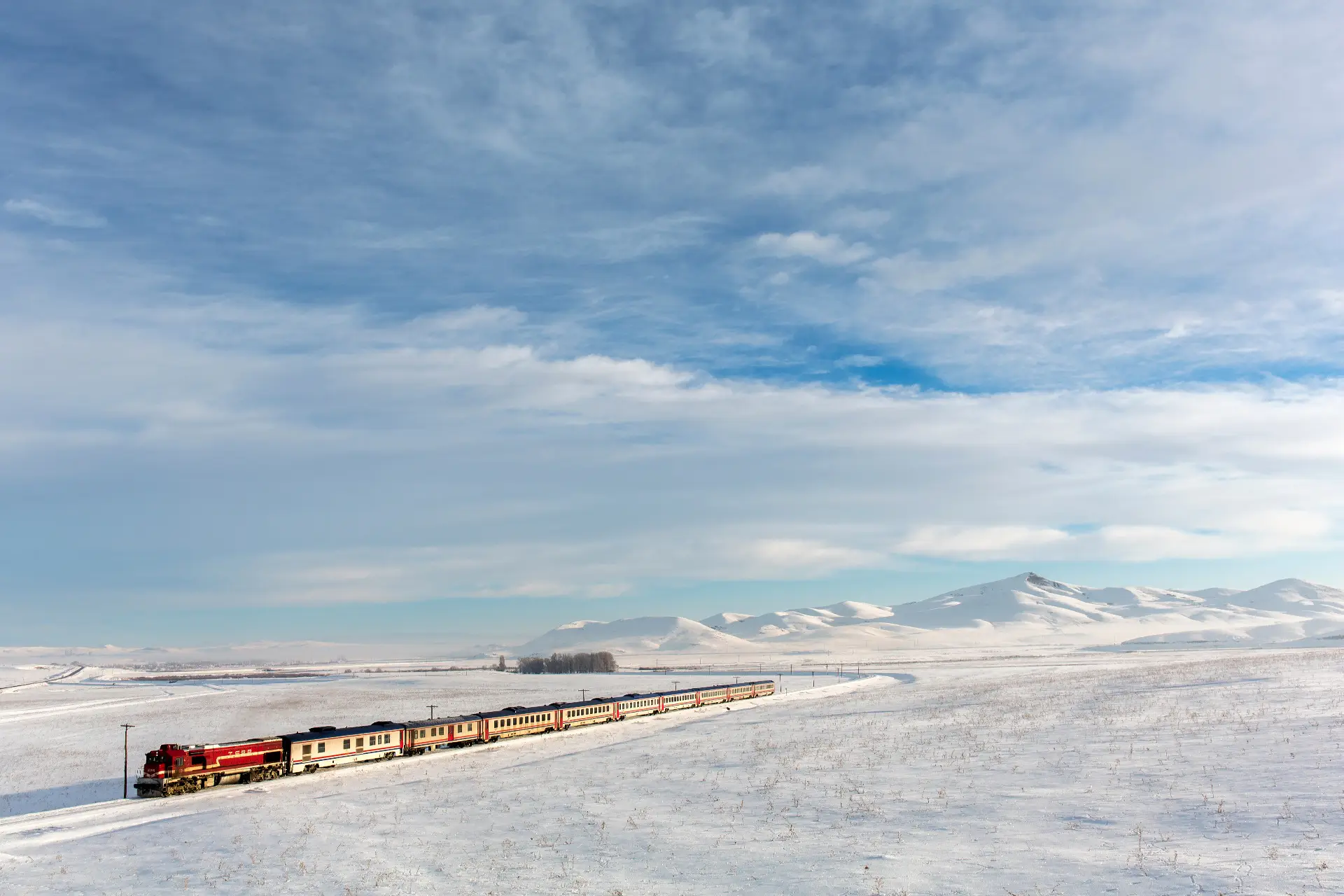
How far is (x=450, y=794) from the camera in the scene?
107 ft

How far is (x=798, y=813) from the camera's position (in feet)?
85.8

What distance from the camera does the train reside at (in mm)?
35594

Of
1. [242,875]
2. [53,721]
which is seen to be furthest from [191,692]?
[242,875]

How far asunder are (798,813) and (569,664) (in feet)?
524

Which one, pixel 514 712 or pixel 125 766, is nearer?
pixel 125 766

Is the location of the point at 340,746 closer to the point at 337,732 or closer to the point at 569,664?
the point at 337,732

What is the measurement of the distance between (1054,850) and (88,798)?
38017mm

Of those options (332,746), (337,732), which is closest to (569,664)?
(337,732)

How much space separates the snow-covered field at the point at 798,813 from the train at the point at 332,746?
135 centimetres

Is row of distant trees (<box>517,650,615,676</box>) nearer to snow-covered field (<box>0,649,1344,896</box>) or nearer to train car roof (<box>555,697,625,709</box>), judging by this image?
train car roof (<box>555,697,625,709</box>)

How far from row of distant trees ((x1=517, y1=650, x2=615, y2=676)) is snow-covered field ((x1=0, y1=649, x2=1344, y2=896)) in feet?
407

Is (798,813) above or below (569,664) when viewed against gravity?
above

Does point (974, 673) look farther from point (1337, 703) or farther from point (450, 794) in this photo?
point (450, 794)

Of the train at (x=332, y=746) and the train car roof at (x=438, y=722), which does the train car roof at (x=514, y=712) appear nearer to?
the train at (x=332, y=746)
